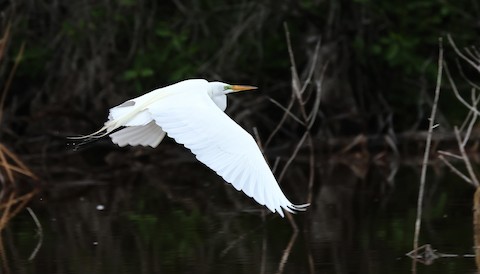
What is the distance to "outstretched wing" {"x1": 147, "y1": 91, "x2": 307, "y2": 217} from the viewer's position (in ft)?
14.0

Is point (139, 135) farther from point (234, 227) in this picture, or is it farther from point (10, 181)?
point (10, 181)

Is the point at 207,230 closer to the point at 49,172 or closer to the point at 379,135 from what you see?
the point at 49,172

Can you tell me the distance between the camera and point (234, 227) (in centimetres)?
618

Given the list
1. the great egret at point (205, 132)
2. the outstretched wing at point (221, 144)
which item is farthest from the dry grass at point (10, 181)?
the outstretched wing at point (221, 144)

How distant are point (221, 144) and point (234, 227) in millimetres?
1680

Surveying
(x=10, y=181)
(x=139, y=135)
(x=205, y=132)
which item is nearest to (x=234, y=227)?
(x=139, y=135)

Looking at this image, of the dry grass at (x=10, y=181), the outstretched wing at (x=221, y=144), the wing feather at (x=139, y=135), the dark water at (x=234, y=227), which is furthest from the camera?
the dry grass at (x=10, y=181)

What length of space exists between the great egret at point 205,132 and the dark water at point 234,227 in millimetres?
554

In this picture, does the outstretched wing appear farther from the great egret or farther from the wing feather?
the wing feather

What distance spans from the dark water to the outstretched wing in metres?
0.67

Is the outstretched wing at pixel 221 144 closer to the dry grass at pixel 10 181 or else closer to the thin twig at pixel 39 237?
the thin twig at pixel 39 237

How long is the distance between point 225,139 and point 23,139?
580 centimetres

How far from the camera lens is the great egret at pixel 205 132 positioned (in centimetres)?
430

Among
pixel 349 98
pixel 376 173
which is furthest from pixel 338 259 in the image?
pixel 349 98
